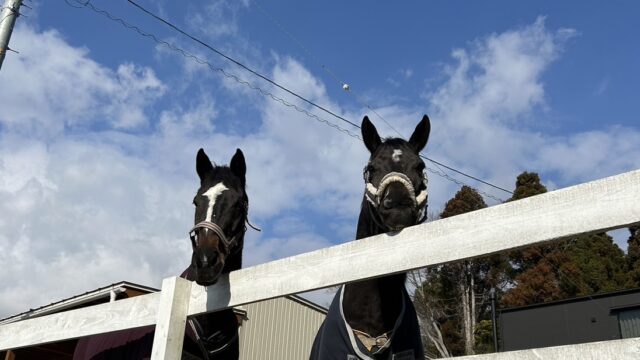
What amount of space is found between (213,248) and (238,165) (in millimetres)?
1243

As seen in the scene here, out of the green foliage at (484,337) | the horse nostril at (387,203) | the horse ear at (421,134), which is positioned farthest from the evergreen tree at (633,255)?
the horse nostril at (387,203)

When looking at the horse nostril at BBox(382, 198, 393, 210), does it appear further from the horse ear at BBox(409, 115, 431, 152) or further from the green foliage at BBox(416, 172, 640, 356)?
the green foliage at BBox(416, 172, 640, 356)

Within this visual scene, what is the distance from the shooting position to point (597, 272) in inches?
993

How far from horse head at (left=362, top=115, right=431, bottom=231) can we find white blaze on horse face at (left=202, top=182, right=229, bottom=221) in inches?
38.6

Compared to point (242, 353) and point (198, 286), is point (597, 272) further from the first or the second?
point (198, 286)

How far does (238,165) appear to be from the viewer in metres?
4.49

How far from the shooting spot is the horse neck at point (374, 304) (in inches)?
134

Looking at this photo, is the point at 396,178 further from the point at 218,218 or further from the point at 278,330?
the point at 278,330

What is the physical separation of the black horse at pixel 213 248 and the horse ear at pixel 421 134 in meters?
1.26

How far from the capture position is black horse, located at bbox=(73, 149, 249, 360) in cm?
362

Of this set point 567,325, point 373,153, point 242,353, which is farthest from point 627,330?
point 373,153

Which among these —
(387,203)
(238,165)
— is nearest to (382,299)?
(387,203)

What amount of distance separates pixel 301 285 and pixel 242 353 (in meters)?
14.0

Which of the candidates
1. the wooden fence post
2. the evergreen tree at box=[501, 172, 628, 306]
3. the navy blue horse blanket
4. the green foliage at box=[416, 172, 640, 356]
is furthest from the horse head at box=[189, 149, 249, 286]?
the evergreen tree at box=[501, 172, 628, 306]
